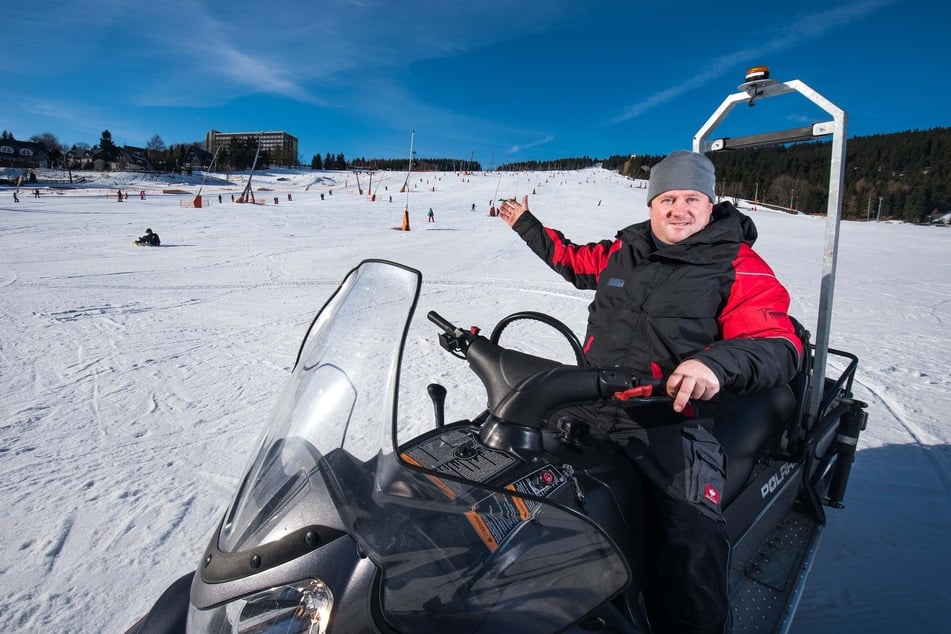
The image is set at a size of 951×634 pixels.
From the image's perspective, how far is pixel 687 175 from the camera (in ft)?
7.68

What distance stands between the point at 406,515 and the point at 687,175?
1950mm

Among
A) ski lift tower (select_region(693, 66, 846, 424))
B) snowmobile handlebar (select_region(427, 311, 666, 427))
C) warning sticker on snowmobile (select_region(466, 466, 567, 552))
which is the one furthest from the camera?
ski lift tower (select_region(693, 66, 846, 424))

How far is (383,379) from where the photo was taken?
1217 millimetres

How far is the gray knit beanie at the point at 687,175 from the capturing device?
2.32 meters

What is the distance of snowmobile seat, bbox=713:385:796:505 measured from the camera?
2053 mm

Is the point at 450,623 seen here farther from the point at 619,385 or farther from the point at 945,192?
the point at 945,192

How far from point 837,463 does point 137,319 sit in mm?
6900

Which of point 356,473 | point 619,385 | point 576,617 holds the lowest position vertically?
point 576,617

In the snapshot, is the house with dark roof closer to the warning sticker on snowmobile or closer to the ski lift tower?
the ski lift tower

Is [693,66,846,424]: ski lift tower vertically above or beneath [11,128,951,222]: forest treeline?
beneath

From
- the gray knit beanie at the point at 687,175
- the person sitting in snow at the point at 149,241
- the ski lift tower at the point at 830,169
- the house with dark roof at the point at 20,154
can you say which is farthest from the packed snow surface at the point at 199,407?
the house with dark roof at the point at 20,154

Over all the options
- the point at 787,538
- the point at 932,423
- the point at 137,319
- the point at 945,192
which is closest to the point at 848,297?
the point at 932,423

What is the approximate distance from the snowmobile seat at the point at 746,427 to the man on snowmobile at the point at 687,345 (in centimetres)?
28

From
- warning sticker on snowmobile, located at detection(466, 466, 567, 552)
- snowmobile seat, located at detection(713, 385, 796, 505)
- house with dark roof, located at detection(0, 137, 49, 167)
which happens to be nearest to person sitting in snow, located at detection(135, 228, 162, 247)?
snowmobile seat, located at detection(713, 385, 796, 505)
